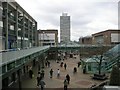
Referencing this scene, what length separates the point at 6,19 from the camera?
35094mm

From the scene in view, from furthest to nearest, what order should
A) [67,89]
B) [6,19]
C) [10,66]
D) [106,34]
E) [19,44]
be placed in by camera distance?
[106,34]
[19,44]
[6,19]
[67,89]
[10,66]

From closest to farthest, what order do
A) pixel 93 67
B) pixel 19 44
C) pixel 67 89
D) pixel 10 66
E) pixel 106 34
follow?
pixel 10 66, pixel 67 89, pixel 93 67, pixel 19 44, pixel 106 34

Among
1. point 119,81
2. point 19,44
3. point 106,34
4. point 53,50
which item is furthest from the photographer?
point 106,34

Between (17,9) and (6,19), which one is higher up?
(17,9)

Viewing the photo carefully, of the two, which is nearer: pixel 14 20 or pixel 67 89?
pixel 67 89

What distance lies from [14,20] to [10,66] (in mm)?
29176

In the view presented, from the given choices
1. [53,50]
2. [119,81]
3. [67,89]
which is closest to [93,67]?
[67,89]

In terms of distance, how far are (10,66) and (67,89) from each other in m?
11.1

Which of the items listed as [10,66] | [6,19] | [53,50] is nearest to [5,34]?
[6,19]

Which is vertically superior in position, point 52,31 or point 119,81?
point 52,31

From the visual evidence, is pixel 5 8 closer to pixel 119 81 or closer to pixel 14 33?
pixel 14 33

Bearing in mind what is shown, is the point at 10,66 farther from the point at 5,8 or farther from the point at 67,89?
A: the point at 5,8

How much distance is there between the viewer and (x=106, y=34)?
96.9 m

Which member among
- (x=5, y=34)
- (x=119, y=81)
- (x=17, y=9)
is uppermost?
(x=17, y=9)
